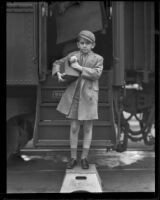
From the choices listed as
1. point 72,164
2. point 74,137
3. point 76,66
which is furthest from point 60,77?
point 72,164

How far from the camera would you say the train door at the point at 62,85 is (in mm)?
4391

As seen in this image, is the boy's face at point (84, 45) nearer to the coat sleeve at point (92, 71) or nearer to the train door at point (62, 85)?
the coat sleeve at point (92, 71)

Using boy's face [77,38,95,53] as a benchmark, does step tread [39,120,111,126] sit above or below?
below

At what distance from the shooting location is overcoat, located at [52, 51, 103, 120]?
4145 mm

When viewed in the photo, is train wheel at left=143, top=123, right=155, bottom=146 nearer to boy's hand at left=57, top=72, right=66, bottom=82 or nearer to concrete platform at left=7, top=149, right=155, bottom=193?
concrete platform at left=7, top=149, right=155, bottom=193

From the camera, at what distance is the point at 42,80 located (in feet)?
15.0

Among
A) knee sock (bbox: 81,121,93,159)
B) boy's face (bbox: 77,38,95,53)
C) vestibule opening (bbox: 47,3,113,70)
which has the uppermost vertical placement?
vestibule opening (bbox: 47,3,113,70)

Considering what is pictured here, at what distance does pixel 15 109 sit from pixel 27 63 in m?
0.63

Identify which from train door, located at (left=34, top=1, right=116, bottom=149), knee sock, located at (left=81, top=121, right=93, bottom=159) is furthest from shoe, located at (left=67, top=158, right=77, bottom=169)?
train door, located at (left=34, top=1, right=116, bottom=149)

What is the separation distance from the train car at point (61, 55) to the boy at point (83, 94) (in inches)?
7.6

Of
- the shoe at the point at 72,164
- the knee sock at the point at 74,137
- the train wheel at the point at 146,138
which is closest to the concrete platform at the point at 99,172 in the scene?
the train wheel at the point at 146,138

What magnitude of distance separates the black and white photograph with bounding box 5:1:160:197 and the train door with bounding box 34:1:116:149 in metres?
0.01

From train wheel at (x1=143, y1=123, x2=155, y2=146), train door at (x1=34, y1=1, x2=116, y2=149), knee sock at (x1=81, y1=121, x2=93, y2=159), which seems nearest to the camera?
knee sock at (x1=81, y1=121, x2=93, y2=159)
